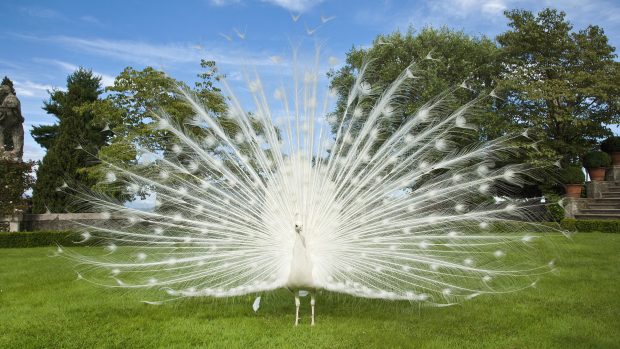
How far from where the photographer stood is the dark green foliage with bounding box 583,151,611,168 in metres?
23.6

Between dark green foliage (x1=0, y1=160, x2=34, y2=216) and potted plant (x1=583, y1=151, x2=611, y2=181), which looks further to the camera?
potted plant (x1=583, y1=151, x2=611, y2=181)

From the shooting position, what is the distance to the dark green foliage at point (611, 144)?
24248mm

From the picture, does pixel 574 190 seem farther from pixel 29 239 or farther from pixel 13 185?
pixel 13 185

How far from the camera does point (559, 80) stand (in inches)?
966

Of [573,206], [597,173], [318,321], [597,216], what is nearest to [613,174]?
[597,173]

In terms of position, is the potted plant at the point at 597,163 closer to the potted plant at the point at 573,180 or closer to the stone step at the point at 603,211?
the potted plant at the point at 573,180

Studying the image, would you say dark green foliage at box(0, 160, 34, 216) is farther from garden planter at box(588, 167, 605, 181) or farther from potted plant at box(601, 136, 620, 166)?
potted plant at box(601, 136, 620, 166)

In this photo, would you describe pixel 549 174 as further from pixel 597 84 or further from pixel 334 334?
pixel 334 334

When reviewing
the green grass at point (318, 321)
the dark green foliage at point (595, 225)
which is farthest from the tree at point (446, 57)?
the green grass at point (318, 321)

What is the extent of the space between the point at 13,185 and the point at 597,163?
23.8m

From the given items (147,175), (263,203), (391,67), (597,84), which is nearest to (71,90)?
(391,67)

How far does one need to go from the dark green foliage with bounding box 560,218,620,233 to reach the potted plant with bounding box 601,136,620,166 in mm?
7947

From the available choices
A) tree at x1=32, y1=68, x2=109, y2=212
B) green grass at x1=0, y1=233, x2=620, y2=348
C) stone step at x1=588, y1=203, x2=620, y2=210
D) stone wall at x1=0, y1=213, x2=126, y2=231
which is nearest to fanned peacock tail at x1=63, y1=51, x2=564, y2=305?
green grass at x1=0, y1=233, x2=620, y2=348

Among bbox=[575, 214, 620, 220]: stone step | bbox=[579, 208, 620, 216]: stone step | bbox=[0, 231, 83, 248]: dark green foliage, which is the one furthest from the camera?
bbox=[579, 208, 620, 216]: stone step
